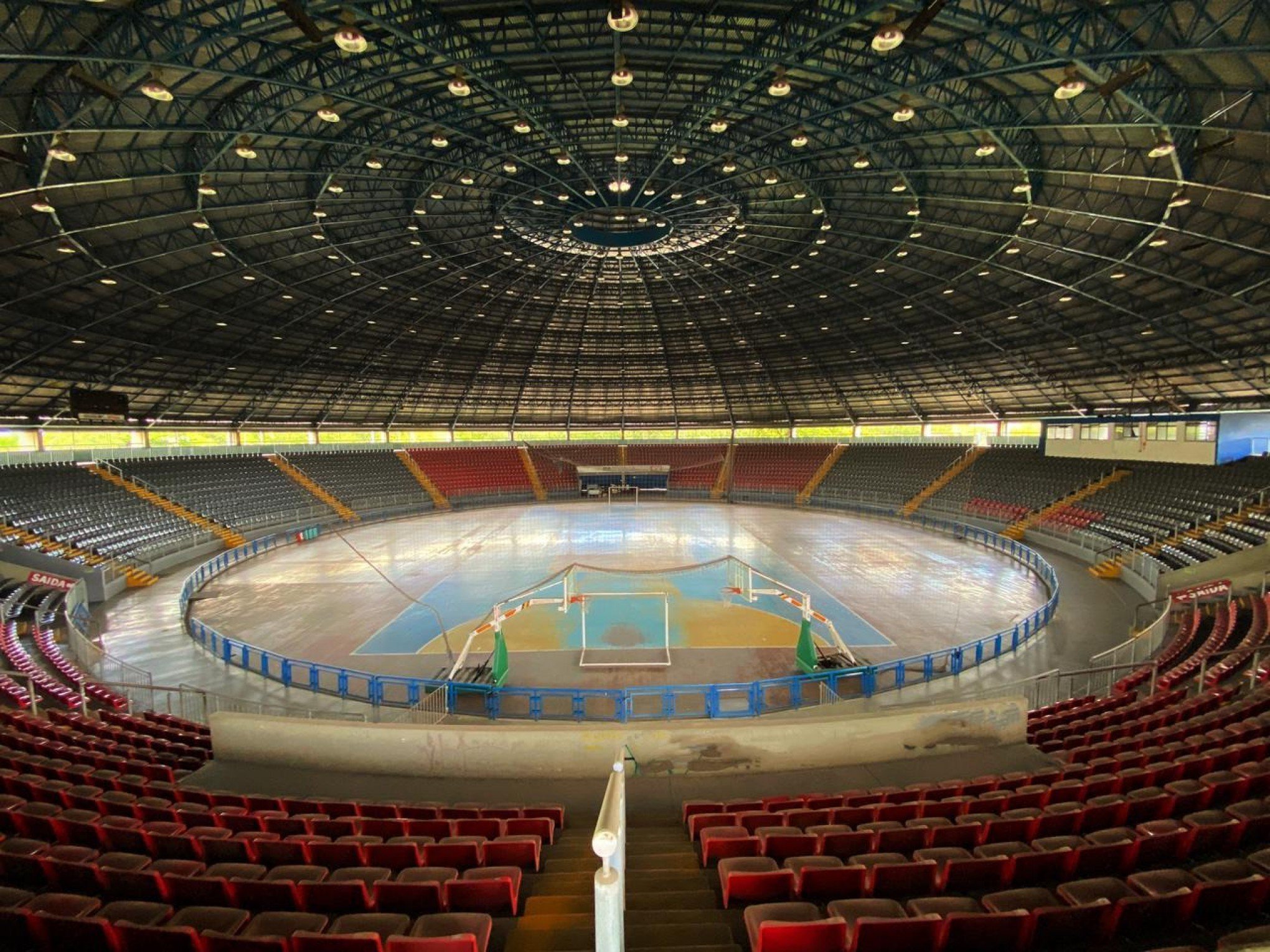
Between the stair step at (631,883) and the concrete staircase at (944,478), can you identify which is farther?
the concrete staircase at (944,478)

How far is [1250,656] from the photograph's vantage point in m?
12.3

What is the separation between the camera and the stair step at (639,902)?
527 centimetres

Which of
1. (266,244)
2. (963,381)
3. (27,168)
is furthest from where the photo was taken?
(963,381)

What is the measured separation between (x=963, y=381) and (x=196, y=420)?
64298mm

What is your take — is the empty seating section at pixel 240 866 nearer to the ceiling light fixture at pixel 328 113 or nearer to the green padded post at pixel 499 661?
the green padded post at pixel 499 661

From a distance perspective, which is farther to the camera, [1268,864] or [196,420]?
[196,420]

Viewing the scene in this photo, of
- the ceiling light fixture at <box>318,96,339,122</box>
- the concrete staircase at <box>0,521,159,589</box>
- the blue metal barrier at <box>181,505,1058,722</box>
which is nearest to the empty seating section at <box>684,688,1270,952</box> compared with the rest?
the blue metal barrier at <box>181,505,1058,722</box>

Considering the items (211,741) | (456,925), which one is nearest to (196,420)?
(211,741)

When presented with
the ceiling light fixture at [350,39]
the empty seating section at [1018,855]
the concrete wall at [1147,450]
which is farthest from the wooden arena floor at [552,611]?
the ceiling light fixture at [350,39]

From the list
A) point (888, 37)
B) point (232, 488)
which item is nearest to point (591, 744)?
point (888, 37)

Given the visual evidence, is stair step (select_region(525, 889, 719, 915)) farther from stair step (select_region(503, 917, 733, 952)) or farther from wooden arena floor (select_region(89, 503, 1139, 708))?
wooden arena floor (select_region(89, 503, 1139, 708))

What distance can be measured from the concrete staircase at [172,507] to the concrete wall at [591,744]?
106ft

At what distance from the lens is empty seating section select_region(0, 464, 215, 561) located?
27.6m

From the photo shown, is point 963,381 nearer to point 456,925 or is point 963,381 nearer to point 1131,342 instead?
point 1131,342
